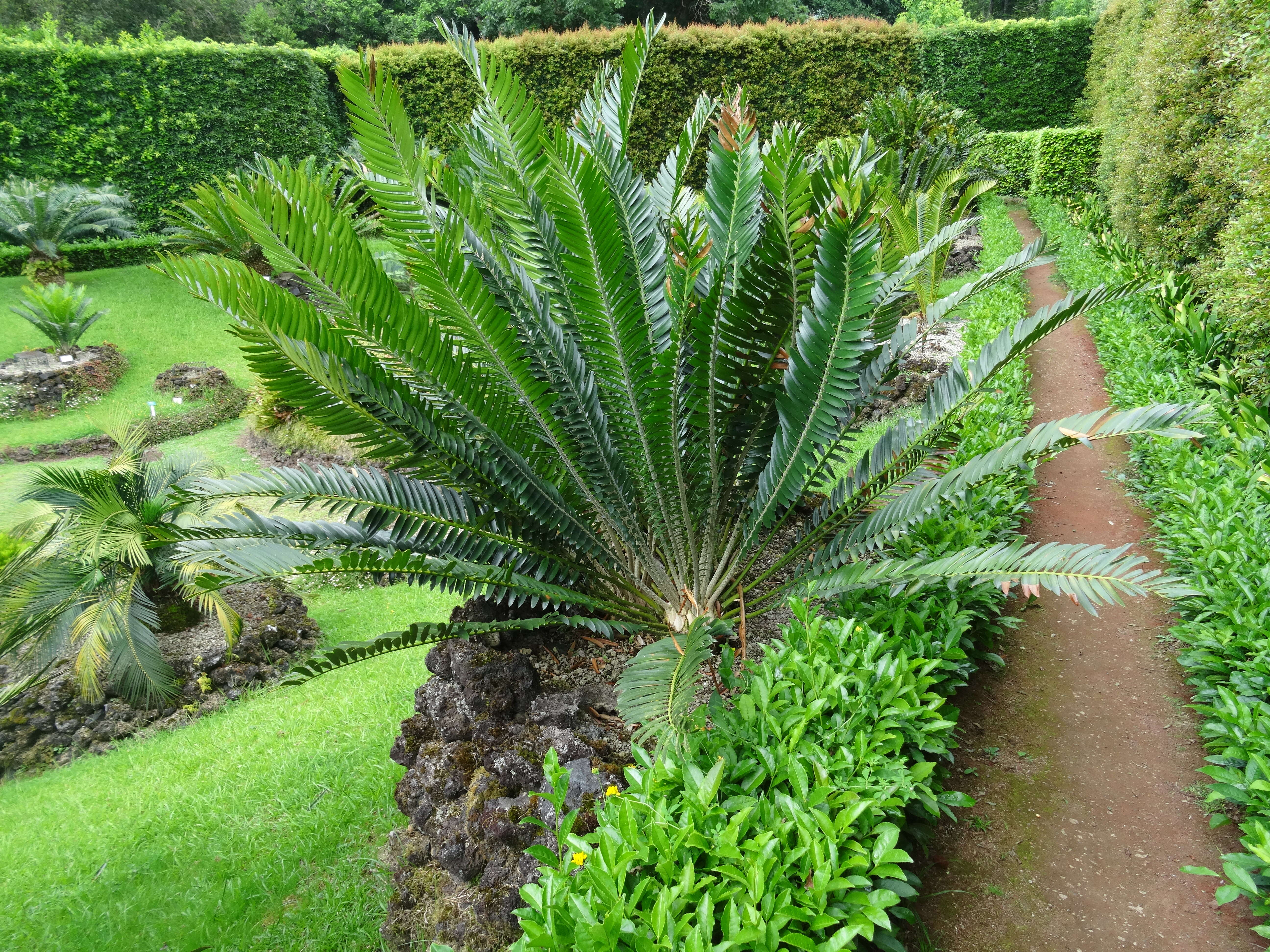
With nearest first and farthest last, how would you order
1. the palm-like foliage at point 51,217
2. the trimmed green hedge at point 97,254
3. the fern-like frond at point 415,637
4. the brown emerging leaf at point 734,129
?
the fern-like frond at point 415,637 < the brown emerging leaf at point 734,129 < the palm-like foliage at point 51,217 < the trimmed green hedge at point 97,254

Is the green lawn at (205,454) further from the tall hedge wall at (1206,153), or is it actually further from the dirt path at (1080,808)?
the tall hedge wall at (1206,153)

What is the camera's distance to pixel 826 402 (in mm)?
2254

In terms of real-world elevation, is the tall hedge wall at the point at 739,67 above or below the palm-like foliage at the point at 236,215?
above

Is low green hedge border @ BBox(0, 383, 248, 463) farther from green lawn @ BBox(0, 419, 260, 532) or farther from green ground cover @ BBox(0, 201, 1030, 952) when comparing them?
green ground cover @ BBox(0, 201, 1030, 952)

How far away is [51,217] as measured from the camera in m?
10.9

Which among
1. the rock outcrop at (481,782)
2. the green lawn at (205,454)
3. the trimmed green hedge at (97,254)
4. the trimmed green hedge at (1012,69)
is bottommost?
the green lawn at (205,454)

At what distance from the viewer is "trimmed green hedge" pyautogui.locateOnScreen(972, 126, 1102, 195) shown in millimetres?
12742

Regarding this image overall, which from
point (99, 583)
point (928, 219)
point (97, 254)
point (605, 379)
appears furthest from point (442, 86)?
point (605, 379)

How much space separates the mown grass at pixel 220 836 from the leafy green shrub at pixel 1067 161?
14.2 metres

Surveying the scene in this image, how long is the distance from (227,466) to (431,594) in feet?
13.1

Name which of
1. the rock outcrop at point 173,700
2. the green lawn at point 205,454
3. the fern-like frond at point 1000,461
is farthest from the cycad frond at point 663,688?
the green lawn at point 205,454

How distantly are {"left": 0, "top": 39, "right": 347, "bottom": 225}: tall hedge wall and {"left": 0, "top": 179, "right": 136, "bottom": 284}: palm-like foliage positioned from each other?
1.90 feet

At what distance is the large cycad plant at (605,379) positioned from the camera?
6.45ft

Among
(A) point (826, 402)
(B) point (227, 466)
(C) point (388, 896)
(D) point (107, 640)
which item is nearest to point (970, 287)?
(A) point (826, 402)
